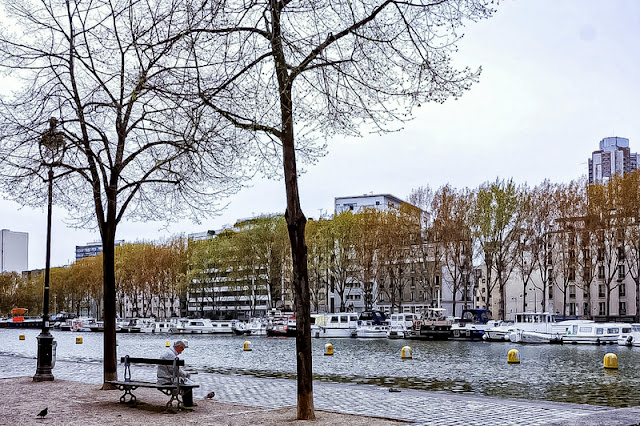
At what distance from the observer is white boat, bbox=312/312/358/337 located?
7550cm

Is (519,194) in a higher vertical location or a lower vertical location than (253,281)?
higher

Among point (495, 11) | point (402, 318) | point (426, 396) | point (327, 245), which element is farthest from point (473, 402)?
point (327, 245)

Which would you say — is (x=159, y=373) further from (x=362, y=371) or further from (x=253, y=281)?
(x=253, y=281)

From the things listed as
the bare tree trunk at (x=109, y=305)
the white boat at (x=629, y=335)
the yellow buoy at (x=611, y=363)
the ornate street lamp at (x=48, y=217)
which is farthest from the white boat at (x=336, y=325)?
the bare tree trunk at (x=109, y=305)

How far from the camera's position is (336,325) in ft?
251

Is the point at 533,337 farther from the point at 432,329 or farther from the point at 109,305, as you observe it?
the point at 109,305

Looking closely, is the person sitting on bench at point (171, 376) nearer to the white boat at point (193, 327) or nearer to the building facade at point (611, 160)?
the white boat at point (193, 327)

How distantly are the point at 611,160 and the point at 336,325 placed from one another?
10598 cm

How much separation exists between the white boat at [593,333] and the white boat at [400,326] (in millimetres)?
15917

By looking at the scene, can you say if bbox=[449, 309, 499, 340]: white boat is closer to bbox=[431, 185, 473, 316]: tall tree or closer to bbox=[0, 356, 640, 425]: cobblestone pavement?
bbox=[431, 185, 473, 316]: tall tree

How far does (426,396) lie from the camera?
17.0 meters

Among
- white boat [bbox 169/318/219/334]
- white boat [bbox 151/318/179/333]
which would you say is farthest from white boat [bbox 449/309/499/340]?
white boat [bbox 151/318/179/333]

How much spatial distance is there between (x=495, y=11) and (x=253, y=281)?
97.9 metres

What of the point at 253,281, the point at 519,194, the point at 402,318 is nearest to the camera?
the point at 519,194
